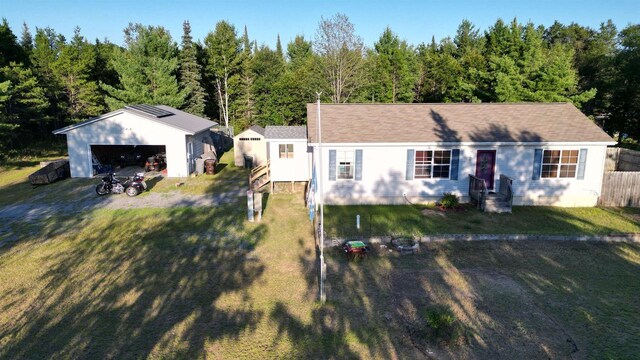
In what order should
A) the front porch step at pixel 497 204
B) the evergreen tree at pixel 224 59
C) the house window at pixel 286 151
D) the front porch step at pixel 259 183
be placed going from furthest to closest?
the evergreen tree at pixel 224 59 → the front porch step at pixel 259 183 → the house window at pixel 286 151 → the front porch step at pixel 497 204

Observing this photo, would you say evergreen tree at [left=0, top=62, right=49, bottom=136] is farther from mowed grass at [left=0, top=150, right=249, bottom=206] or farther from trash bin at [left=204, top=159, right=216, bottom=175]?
trash bin at [left=204, top=159, right=216, bottom=175]

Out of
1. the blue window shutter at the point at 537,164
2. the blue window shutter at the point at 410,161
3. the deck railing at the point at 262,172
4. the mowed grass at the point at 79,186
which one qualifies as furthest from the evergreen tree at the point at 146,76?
the blue window shutter at the point at 537,164

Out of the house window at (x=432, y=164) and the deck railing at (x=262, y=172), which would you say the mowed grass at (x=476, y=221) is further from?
the deck railing at (x=262, y=172)

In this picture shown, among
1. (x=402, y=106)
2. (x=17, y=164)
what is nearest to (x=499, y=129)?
(x=402, y=106)

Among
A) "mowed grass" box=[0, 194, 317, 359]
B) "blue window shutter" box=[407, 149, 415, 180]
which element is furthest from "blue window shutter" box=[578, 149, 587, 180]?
"mowed grass" box=[0, 194, 317, 359]

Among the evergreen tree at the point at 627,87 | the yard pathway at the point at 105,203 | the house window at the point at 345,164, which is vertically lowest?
the yard pathway at the point at 105,203
